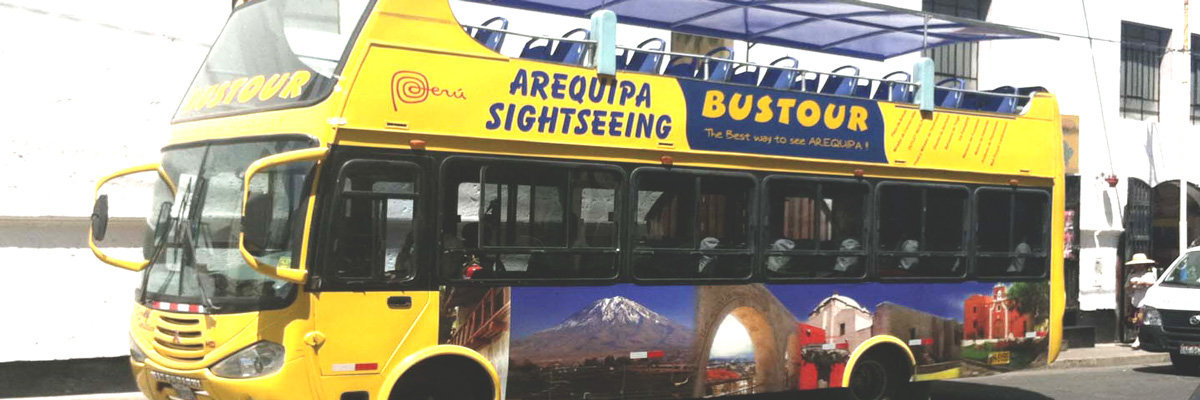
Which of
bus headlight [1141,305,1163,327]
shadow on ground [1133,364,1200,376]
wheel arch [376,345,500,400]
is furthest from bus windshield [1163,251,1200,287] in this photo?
wheel arch [376,345,500,400]

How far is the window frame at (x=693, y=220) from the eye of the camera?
30.0 feet

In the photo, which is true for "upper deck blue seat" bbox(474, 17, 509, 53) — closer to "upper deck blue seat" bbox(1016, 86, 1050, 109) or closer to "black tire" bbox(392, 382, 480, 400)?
"black tire" bbox(392, 382, 480, 400)

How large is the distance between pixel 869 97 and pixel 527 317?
3.96 meters

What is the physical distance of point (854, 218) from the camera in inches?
412

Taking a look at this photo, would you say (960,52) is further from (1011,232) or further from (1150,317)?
(1011,232)

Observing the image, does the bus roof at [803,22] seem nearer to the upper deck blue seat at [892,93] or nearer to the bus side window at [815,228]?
the upper deck blue seat at [892,93]

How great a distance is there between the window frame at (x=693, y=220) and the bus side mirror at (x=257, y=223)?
262cm

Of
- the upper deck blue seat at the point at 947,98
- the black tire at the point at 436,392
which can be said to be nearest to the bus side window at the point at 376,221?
the black tire at the point at 436,392

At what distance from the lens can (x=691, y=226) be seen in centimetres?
948

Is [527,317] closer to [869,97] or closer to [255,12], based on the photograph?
[255,12]

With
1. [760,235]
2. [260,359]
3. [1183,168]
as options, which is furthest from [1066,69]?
[260,359]

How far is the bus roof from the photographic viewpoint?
11.2 m

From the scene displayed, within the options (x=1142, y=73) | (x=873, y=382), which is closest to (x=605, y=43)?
(x=873, y=382)

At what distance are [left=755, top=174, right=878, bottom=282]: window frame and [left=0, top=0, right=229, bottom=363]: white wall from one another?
5.83m
